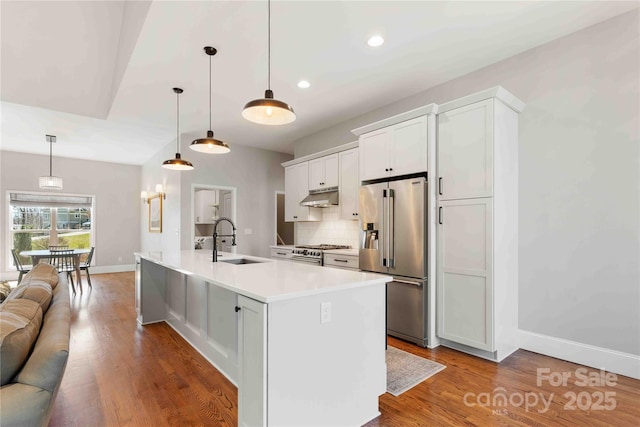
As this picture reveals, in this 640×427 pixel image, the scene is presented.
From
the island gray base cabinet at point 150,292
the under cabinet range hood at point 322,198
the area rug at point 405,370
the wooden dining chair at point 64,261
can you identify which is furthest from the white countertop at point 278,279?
the wooden dining chair at point 64,261

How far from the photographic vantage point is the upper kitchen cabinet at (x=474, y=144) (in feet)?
9.42

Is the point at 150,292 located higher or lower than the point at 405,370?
higher

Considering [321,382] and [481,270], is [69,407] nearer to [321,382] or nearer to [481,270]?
[321,382]

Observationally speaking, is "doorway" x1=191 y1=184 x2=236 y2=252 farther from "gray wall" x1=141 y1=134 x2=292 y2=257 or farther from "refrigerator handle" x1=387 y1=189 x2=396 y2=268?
"refrigerator handle" x1=387 y1=189 x2=396 y2=268

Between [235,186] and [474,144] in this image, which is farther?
[235,186]

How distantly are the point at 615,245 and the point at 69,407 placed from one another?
4.28 metres

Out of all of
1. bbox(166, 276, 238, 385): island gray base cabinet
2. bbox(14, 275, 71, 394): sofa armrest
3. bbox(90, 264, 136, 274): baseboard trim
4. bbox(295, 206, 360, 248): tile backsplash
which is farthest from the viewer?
bbox(90, 264, 136, 274): baseboard trim

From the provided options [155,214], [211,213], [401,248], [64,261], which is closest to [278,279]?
[401,248]

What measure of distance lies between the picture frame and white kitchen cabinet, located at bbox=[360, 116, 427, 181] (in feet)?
16.4

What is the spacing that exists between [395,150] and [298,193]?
250 centimetres

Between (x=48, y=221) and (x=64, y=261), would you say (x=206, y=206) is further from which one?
(x=48, y=221)

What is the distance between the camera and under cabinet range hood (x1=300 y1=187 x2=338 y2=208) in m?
4.82

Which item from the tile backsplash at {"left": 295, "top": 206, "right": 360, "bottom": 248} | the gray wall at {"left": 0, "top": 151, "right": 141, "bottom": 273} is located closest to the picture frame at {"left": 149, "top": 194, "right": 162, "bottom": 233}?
the gray wall at {"left": 0, "top": 151, "right": 141, "bottom": 273}

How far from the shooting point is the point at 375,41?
9.42 ft
